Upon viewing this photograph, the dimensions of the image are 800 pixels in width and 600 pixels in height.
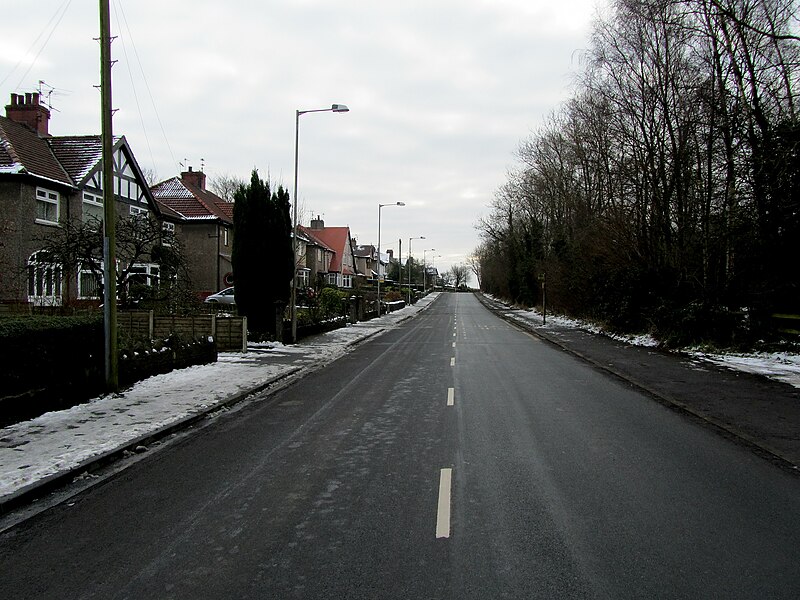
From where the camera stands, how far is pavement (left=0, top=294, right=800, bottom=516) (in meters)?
6.63

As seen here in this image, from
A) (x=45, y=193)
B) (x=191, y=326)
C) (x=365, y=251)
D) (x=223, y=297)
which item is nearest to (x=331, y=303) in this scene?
(x=223, y=297)

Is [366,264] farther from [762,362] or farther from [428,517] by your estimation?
[428,517]

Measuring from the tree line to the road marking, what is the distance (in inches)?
476

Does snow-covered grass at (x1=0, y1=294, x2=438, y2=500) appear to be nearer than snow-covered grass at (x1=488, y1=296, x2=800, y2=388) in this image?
Yes

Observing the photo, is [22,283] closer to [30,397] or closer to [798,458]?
[30,397]

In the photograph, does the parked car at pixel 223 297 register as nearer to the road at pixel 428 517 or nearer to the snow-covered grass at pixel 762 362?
the snow-covered grass at pixel 762 362

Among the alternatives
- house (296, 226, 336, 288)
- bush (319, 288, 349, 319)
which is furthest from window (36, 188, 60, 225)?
house (296, 226, 336, 288)

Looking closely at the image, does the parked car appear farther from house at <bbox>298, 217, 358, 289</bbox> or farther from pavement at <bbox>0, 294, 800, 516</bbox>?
house at <bbox>298, 217, 358, 289</bbox>

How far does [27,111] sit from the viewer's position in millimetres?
30141

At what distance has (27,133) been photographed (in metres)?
28.8

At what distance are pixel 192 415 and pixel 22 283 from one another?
63.0 feet

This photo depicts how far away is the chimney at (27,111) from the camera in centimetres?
3006

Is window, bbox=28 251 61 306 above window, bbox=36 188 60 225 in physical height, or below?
below

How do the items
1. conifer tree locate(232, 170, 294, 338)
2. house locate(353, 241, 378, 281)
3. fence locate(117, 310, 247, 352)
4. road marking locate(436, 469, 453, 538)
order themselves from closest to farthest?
road marking locate(436, 469, 453, 538), fence locate(117, 310, 247, 352), conifer tree locate(232, 170, 294, 338), house locate(353, 241, 378, 281)
